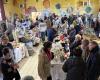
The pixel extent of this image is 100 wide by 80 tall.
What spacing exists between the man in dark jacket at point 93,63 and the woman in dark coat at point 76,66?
0.39 metres

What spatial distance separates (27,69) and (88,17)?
458 inches

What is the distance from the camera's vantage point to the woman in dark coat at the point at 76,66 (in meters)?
5.39

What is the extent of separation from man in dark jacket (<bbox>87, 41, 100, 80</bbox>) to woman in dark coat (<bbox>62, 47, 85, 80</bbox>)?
1.28ft

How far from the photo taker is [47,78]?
6262 mm

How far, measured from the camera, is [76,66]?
17.8 ft

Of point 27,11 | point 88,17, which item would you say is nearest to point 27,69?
point 88,17

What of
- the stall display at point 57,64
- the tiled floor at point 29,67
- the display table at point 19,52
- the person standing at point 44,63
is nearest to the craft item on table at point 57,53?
the stall display at point 57,64

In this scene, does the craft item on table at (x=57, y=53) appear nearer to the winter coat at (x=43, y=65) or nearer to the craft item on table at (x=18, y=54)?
the winter coat at (x=43, y=65)

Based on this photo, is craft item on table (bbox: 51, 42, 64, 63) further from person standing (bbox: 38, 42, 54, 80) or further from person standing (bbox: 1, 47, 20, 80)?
person standing (bbox: 1, 47, 20, 80)

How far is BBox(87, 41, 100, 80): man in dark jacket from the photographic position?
5883 millimetres

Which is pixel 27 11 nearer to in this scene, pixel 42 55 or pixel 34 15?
pixel 34 15

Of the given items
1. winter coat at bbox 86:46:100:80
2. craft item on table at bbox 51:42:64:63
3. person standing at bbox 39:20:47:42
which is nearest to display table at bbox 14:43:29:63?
craft item on table at bbox 51:42:64:63

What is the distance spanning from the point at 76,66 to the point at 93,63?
2.03 ft

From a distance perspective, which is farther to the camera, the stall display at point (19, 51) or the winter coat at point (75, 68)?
the stall display at point (19, 51)
